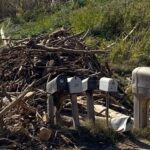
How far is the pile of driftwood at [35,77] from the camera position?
735cm

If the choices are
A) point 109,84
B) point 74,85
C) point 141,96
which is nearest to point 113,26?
point 141,96

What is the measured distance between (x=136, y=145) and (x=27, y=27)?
9.63 meters

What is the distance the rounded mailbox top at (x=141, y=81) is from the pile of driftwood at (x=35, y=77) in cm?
105

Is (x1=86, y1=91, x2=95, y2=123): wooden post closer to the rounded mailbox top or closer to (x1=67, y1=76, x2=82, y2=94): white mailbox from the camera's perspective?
(x1=67, y1=76, x2=82, y2=94): white mailbox

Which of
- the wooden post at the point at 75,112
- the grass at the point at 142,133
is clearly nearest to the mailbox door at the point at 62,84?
the wooden post at the point at 75,112

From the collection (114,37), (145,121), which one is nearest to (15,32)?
(114,37)

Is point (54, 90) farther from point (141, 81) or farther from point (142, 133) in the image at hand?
point (142, 133)

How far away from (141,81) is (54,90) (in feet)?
3.77

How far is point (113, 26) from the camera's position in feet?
42.9

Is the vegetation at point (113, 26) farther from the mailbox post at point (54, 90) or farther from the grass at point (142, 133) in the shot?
the mailbox post at point (54, 90)

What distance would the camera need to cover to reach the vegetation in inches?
445

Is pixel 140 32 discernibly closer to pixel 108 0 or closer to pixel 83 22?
pixel 83 22

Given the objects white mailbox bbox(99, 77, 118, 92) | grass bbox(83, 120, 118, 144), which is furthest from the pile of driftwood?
white mailbox bbox(99, 77, 118, 92)

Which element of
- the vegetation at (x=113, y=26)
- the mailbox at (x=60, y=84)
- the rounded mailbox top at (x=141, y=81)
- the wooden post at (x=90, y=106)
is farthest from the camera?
the vegetation at (x=113, y=26)
